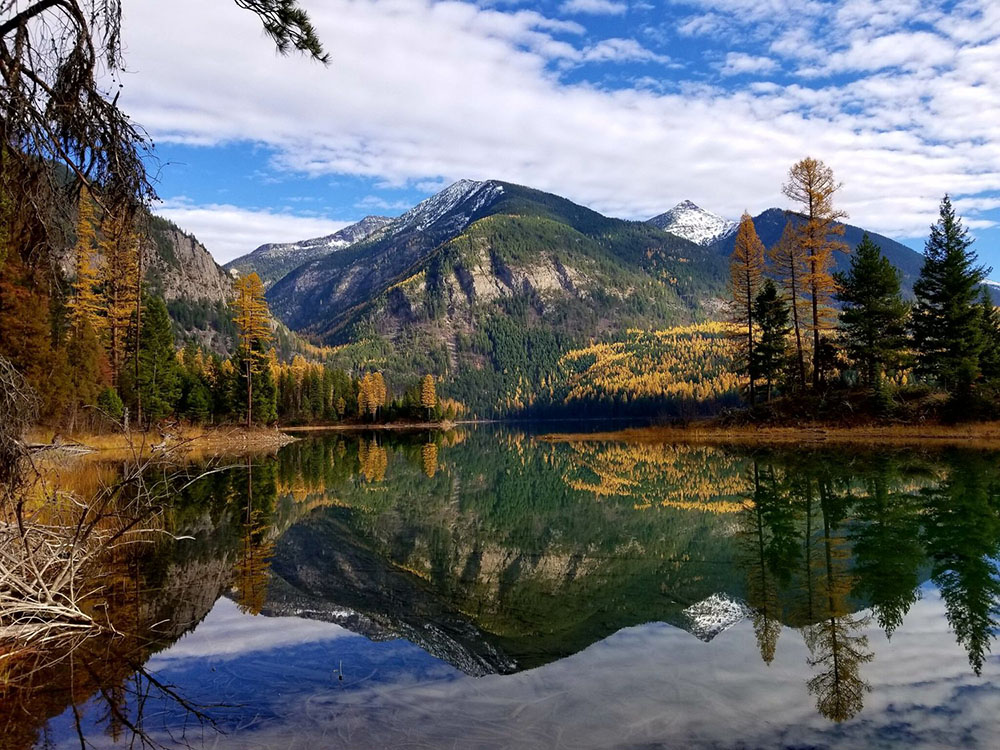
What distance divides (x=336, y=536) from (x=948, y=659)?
1250 centimetres

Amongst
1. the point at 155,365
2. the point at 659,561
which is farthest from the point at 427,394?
the point at 659,561

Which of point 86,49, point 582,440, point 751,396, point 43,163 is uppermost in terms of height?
point 86,49

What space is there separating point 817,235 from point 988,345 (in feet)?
37.5

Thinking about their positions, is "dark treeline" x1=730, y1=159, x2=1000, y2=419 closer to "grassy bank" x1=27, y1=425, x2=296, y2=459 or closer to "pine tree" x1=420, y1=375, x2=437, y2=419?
"grassy bank" x1=27, y1=425, x2=296, y2=459

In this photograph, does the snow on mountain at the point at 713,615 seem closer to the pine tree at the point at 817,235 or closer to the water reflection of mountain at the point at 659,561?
the water reflection of mountain at the point at 659,561

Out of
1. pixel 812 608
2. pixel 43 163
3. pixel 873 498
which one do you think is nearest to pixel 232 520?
pixel 43 163

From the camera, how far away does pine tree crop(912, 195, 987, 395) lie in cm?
3566

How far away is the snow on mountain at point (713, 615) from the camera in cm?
820

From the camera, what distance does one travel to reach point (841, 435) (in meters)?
38.0

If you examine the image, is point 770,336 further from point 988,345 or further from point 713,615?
point 713,615

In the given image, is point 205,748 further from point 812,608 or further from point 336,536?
point 336,536

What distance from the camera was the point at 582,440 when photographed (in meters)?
63.0

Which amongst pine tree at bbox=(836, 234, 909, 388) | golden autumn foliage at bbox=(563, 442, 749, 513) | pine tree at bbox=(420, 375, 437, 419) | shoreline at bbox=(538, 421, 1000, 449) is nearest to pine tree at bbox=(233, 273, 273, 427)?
golden autumn foliage at bbox=(563, 442, 749, 513)

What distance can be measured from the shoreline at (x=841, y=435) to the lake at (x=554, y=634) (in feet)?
65.0
